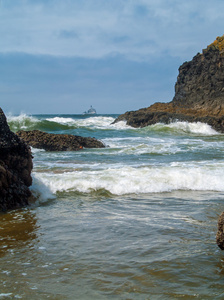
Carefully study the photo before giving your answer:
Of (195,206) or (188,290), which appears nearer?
(188,290)

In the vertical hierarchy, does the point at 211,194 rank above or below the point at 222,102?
below

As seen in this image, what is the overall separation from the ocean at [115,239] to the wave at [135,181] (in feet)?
0.07

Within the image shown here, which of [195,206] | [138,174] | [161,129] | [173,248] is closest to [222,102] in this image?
[161,129]

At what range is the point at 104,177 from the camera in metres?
7.62

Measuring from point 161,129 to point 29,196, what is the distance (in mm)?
23730

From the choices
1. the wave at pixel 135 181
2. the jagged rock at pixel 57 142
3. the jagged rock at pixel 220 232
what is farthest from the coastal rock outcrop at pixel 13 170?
the jagged rock at pixel 57 142

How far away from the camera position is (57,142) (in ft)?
49.4

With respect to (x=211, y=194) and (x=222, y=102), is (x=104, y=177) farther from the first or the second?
(x=222, y=102)

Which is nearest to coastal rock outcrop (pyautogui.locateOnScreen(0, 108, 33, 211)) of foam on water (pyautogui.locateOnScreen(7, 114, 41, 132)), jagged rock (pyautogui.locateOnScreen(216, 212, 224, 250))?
jagged rock (pyautogui.locateOnScreen(216, 212, 224, 250))

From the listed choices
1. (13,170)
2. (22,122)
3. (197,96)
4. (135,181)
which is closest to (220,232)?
(13,170)

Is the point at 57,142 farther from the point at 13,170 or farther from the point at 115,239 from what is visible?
the point at 115,239

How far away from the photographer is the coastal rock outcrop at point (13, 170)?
5.48 metres

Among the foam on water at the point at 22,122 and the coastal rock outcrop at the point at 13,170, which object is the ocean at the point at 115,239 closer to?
the coastal rock outcrop at the point at 13,170

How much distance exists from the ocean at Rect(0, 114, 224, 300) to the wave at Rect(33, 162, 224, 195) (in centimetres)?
2
